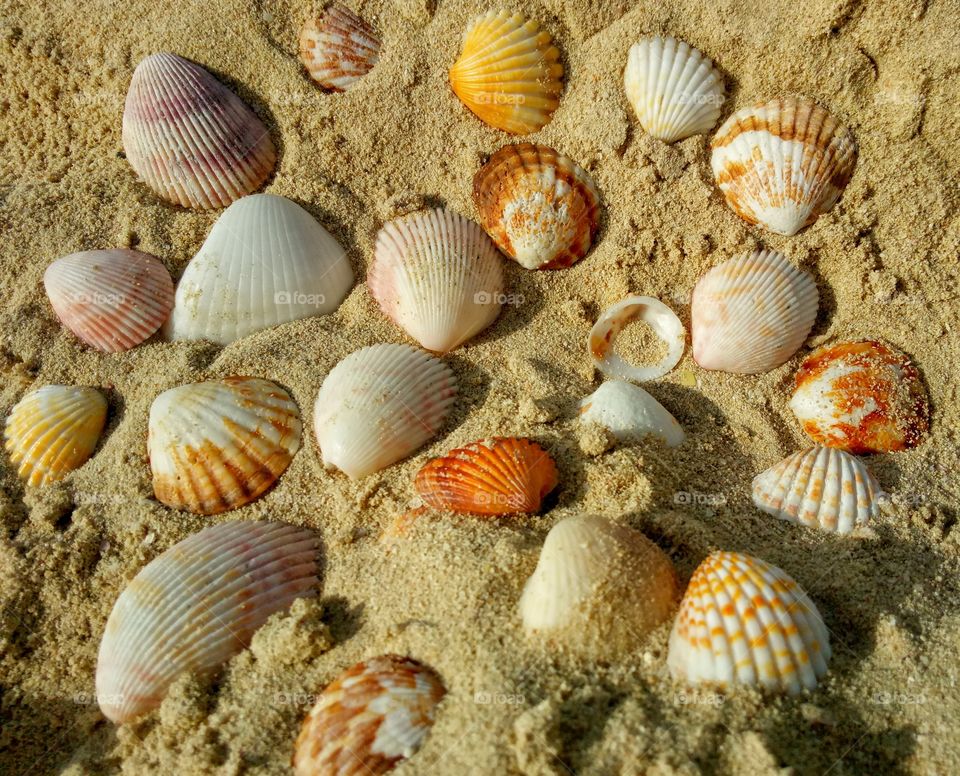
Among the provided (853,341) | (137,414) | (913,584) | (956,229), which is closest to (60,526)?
(137,414)

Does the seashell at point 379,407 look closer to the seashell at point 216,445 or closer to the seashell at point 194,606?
the seashell at point 216,445

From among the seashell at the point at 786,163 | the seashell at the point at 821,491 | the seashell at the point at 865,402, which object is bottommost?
the seashell at the point at 821,491

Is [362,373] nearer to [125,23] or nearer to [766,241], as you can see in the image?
[766,241]

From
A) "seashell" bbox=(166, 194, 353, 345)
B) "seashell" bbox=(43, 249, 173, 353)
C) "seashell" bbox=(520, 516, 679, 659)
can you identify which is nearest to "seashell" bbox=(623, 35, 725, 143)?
"seashell" bbox=(166, 194, 353, 345)

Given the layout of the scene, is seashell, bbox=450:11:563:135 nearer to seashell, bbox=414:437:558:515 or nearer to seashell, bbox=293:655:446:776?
seashell, bbox=414:437:558:515

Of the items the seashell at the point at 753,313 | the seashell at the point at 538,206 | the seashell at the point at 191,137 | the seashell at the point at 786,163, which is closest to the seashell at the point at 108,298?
the seashell at the point at 191,137
